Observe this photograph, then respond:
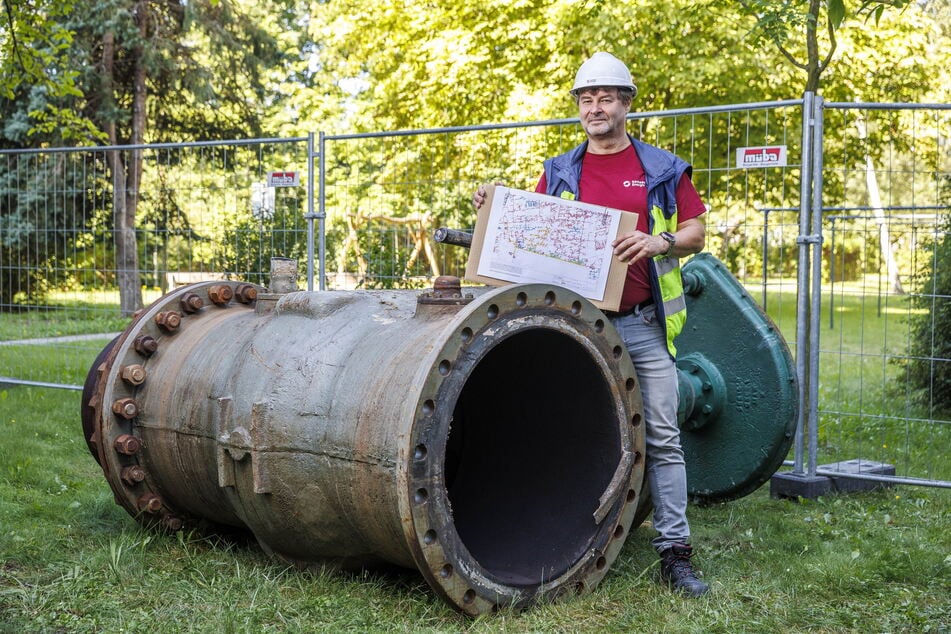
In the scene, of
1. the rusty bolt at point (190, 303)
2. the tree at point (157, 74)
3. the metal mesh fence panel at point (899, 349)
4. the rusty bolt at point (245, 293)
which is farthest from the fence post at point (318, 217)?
the tree at point (157, 74)

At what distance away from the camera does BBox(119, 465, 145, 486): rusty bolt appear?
14.8 feet

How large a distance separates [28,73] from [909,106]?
23.3 feet

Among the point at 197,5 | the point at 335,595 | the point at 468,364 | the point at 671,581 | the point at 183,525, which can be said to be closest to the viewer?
the point at 468,364

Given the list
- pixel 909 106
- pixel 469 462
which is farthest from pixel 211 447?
pixel 909 106

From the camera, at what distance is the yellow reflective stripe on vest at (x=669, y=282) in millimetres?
4125

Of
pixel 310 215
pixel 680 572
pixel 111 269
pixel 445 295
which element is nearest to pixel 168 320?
pixel 445 295

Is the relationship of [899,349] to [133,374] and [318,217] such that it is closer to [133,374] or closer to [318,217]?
[318,217]

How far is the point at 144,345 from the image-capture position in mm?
4648

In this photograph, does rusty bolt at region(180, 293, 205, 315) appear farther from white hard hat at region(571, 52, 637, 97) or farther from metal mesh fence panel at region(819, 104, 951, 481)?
metal mesh fence panel at region(819, 104, 951, 481)

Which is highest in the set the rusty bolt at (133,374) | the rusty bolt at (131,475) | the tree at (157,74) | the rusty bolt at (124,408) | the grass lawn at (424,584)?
the tree at (157,74)

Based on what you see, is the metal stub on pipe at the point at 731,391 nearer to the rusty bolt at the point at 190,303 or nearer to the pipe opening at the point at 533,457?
the pipe opening at the point at 533,457

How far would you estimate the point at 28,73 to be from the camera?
9086 mm

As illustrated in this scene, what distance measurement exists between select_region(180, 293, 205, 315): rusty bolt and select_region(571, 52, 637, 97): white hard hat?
2.03 metres

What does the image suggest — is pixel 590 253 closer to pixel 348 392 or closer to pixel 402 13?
pixel 348 392
